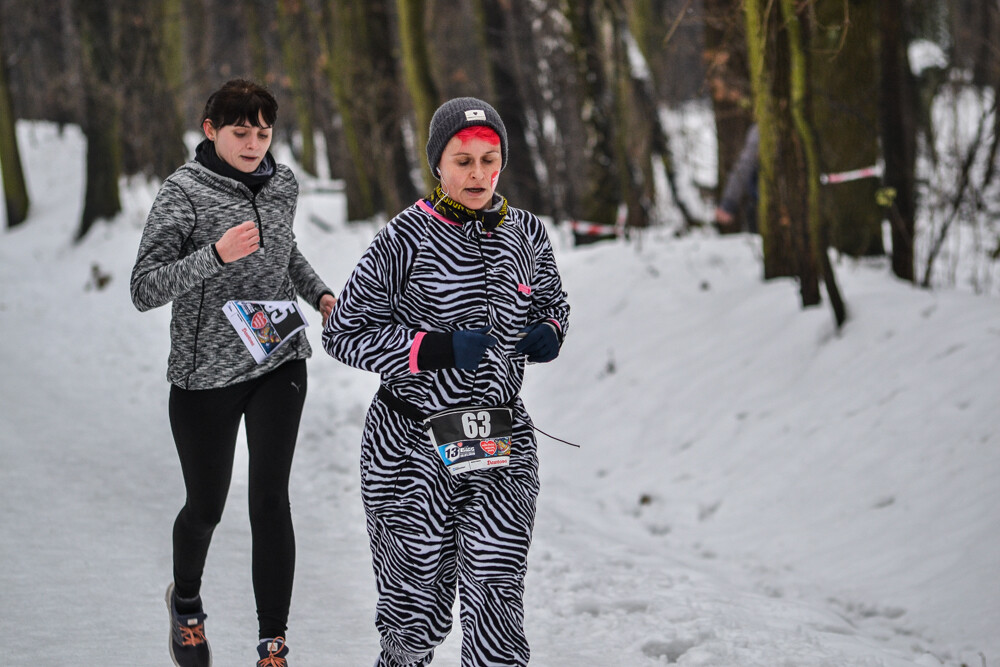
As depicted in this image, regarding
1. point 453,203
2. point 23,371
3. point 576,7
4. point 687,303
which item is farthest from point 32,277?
point 453,203

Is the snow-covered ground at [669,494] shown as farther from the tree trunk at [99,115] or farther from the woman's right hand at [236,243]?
the tree trunk at [99,115]

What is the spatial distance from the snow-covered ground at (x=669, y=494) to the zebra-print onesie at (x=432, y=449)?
3.88 feet

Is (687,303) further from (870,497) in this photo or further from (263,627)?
(263,627)

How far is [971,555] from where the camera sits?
4.73m

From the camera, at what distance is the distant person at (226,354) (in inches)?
140

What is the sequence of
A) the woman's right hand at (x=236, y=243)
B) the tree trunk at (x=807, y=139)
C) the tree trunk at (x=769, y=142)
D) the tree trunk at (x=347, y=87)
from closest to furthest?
the woman's right hand at (x=236, y=243), the tree trunk at (x=807, y=139), the tree trunk at (x=769, y=142), the tree trunk at (x=347, y=87)

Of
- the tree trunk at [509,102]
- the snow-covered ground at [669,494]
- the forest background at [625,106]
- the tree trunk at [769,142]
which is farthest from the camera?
the tree trunk at [509,102]

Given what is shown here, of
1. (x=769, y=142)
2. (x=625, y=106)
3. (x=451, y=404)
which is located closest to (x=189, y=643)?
(x=451, y=404)

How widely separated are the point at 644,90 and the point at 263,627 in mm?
11761

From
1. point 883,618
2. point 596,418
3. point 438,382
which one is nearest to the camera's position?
point 438,382

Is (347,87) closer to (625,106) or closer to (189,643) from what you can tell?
(625,106)

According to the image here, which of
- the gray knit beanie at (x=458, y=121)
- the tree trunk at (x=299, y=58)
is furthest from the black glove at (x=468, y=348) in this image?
the tree trunk at (x=299, y=58)

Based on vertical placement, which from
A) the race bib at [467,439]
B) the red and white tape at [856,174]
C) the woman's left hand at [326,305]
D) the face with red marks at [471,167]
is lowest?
the race bib at [467,439]

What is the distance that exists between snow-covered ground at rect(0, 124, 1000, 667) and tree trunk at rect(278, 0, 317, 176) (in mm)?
10045
